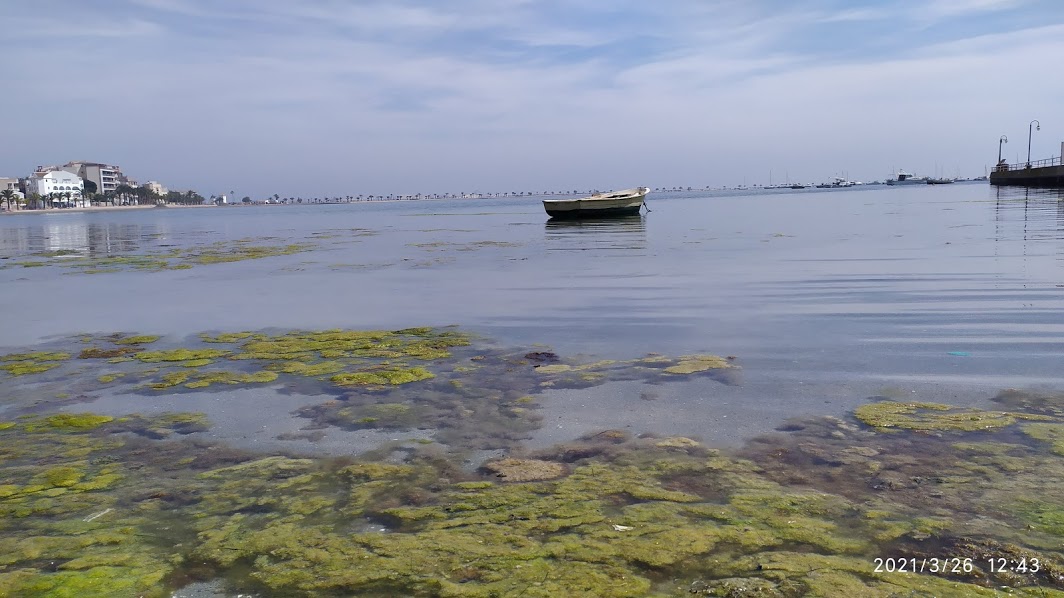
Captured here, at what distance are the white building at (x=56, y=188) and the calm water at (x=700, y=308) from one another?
188m

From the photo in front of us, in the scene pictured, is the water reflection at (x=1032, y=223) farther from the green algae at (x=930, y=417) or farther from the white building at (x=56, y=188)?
the white building at (x=56, y=188)

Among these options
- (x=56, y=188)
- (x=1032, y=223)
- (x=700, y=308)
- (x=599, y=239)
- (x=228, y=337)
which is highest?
(x=56, y=188)

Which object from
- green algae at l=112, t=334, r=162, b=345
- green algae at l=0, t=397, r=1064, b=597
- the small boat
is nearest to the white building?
the small boat

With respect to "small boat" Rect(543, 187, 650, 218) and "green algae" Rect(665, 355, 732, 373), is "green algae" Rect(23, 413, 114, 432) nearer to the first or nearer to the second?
"green algae" Rect(665, 355, 732, 373)

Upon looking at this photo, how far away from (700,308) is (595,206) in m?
37.0

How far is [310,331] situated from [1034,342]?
10.2m

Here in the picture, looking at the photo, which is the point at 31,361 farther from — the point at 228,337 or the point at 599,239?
the point at 599,239

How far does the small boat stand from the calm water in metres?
22.0

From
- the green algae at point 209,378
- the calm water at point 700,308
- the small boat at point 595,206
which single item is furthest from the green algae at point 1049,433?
the small boat at point 595,206

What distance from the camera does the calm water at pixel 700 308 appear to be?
296 inches

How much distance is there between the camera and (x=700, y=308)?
12.9 meters

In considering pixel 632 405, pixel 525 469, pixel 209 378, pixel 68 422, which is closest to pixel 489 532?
pixel 525 469

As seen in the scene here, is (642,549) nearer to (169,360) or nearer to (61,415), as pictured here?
(61,415)

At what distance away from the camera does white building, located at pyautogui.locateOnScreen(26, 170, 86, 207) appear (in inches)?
7165
